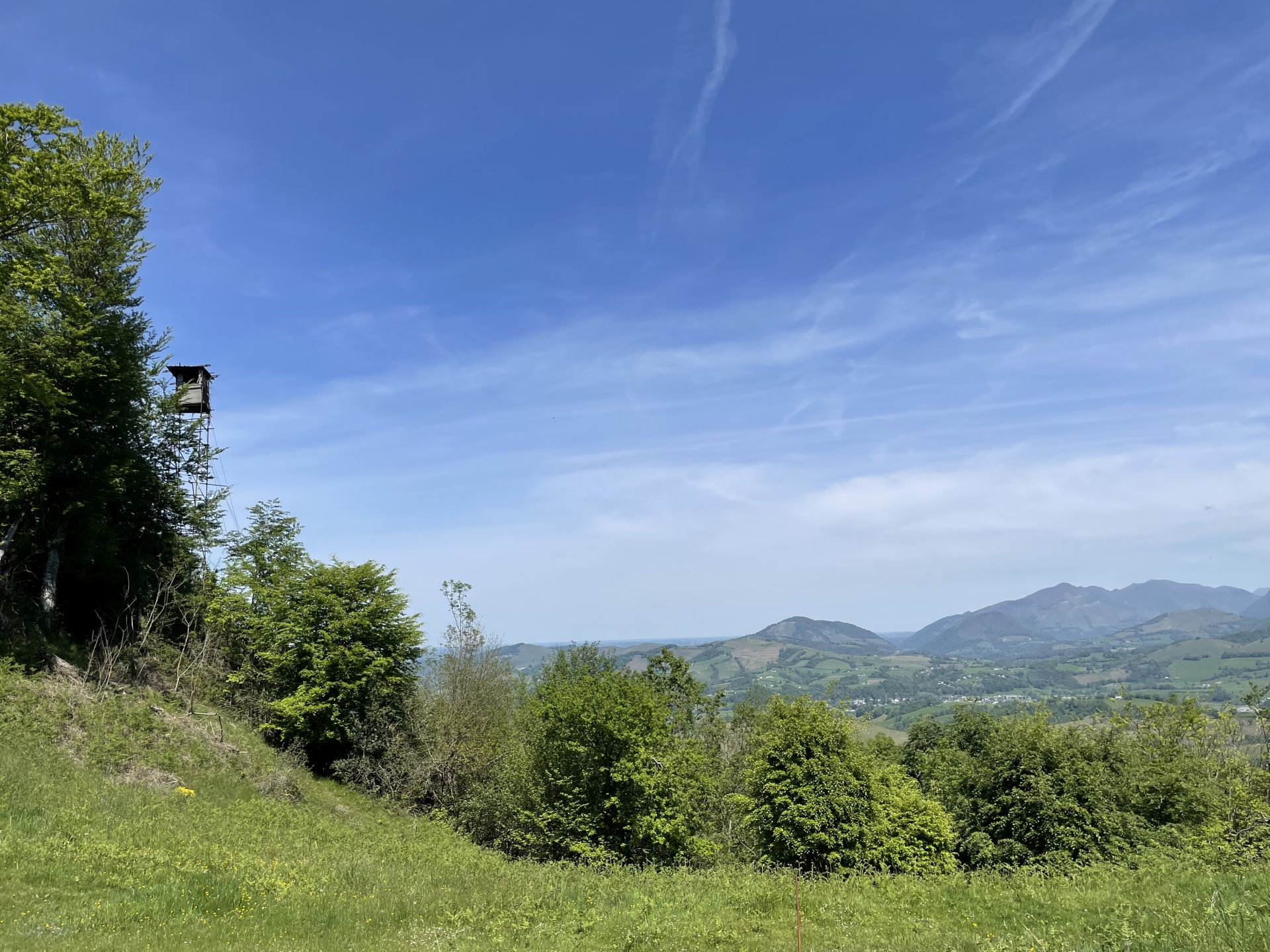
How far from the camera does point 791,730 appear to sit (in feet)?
90.2

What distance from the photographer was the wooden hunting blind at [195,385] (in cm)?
4369

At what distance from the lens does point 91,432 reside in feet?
90.7

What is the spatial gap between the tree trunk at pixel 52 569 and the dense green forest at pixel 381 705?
0.09 meters

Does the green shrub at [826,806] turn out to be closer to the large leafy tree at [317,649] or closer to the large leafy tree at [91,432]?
the large leafy tree at [317,649]

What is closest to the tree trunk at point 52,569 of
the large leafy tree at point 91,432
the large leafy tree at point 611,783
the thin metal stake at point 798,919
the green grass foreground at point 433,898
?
the large leafy tree at point 91,432

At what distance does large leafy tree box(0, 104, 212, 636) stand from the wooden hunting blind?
992 cm

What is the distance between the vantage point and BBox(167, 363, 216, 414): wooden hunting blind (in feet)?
143

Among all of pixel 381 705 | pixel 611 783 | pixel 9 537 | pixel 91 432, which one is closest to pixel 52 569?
pixel 9 537

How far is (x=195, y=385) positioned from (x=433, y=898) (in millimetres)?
41794

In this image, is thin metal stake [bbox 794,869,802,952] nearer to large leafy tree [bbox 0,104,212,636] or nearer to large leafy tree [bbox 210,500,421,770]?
large leafy tree [bbox 0,104,212,636]

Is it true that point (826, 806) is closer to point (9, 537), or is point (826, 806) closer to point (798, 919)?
point (798, 919)

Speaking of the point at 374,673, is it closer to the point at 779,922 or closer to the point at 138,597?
the point at 138,597

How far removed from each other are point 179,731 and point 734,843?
28378 mm

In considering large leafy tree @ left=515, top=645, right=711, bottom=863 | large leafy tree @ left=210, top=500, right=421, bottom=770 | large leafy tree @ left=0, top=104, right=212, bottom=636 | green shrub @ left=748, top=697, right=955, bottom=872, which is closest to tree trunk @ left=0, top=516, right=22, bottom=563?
large leafy tree @ left=0, top=104, right=212, bottom=636
